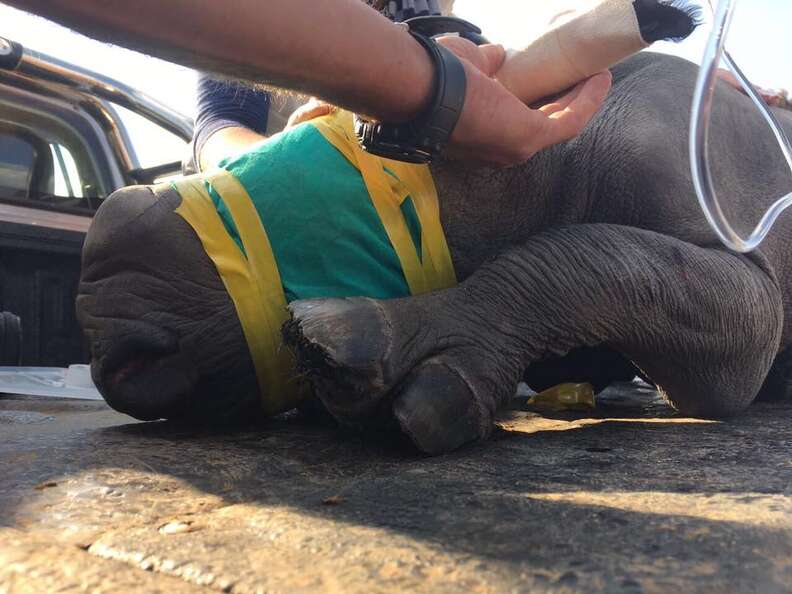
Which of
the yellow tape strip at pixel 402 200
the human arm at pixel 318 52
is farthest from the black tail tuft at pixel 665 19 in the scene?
the yellow tape strip at pixel 402 200

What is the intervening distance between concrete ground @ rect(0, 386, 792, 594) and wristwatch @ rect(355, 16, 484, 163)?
0.49 m

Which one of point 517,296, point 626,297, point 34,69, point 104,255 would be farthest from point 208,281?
point 34,69

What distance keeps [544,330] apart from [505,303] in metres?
0.09

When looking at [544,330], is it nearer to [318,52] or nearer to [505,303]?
[505,303]

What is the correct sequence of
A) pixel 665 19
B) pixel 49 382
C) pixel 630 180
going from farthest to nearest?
pixel 49 382 → pixel 630 180 → pixel 665 19

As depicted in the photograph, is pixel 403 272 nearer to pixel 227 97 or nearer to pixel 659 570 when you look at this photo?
pixel 659 570

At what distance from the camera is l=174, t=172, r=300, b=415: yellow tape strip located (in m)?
1.48

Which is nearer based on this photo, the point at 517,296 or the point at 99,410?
the point at 517,296

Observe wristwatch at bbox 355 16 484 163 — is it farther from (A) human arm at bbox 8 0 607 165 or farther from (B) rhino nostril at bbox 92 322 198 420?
(B) rhino nostril at bbox 92 322 198 420

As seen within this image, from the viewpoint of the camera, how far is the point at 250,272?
1.49 m

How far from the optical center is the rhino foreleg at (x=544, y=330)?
128 centimetres

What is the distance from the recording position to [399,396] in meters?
1.28

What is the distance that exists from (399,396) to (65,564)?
60 cm

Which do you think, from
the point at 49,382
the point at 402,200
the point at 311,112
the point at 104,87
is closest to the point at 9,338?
the point at 49,382
